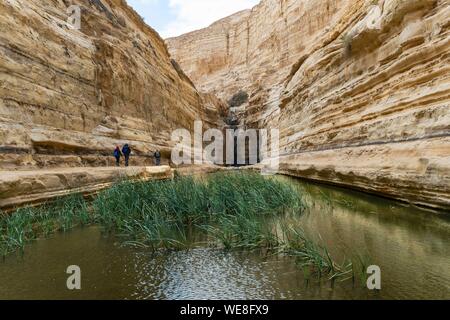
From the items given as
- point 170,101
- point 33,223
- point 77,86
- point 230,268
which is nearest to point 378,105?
point 230,268

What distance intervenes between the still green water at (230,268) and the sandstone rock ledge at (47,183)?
1637mm

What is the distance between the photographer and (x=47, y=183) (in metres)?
6.46

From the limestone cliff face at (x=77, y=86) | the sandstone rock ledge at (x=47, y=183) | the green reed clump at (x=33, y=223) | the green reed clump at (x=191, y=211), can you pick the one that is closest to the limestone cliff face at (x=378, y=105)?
the green reed clump at (x=191, y=211)

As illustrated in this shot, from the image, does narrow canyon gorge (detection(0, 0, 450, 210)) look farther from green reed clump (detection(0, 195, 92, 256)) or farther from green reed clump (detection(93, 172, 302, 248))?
green reed clump (detection(93, 172, 302, 248))

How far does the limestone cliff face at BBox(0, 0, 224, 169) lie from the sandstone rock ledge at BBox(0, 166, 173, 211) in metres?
1.63

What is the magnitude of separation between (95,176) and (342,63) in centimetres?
936

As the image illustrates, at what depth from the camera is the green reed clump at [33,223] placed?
3921mm

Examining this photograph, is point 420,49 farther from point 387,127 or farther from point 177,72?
point 177,72

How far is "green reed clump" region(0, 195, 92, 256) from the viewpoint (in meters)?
3.92

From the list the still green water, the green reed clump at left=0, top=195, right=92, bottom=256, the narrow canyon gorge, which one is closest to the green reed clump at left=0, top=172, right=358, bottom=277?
the green reed clump at left=0, top=195, right=92, bottom=256

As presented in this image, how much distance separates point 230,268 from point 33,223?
13.0 ft

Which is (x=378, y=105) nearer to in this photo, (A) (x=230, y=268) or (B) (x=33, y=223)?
(A) (x=230, y=268)

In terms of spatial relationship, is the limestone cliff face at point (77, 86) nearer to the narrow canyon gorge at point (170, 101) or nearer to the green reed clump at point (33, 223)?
the narrow canyon gorge at point (170, 101)
